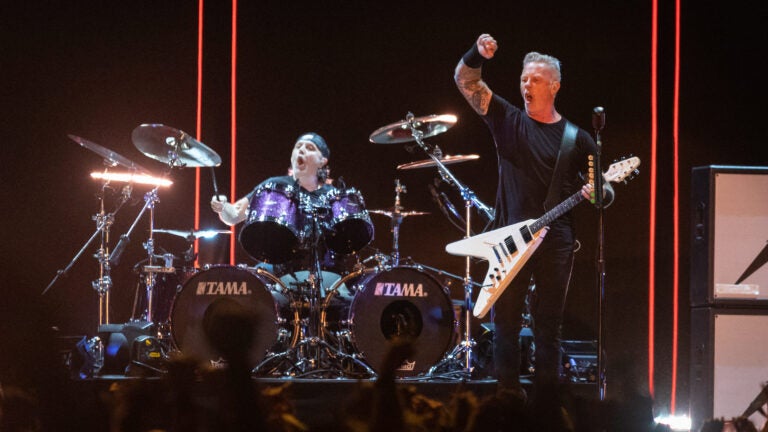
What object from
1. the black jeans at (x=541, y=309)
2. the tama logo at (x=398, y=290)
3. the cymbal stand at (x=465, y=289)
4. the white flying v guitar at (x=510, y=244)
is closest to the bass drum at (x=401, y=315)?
the tama logo at (x=398, y=290)

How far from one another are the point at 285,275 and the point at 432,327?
1.24 metres

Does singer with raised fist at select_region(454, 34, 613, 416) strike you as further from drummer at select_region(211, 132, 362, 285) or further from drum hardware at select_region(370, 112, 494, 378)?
drummer at select_region(211, 132, 362, 285)

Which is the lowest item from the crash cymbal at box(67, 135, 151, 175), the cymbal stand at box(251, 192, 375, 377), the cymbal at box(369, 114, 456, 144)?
the cymbal stand at box(251, 192, 375, 377)

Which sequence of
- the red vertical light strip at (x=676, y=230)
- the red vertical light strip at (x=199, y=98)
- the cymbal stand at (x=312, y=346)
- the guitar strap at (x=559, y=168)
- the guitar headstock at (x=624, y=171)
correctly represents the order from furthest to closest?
the red vertical light strip at (x=199, y=98) → the red vertical light strip at (x=676, y=230) → the cymbal stand at (x=312, y=346) → the guitar headstock at (x=624, y=171) → the guitar strap at (x=559, y=168)

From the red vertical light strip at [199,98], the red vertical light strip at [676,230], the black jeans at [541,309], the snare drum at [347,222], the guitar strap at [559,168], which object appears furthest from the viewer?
the red vertical light strip at [199,98]

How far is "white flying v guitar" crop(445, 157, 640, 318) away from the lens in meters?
4.87

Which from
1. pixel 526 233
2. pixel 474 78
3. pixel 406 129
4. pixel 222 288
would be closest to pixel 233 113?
pixel 406 129

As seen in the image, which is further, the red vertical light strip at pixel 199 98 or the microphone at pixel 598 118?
the red vertical light strip at pixel 199 98

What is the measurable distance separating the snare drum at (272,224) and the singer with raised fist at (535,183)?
5.39 feet

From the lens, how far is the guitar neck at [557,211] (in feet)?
15.9

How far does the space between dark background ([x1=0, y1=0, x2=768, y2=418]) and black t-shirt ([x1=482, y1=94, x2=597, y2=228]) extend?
1.52 meters

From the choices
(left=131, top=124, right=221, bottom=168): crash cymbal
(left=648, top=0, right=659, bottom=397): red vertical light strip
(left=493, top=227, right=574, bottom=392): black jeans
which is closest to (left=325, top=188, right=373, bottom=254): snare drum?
(left=131, top=124, right=221, bottom=168): crash cymbal

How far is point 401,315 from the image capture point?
240 inches

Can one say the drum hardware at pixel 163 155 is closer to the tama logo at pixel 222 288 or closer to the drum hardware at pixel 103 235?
the drum hardware at pixel 103 235
